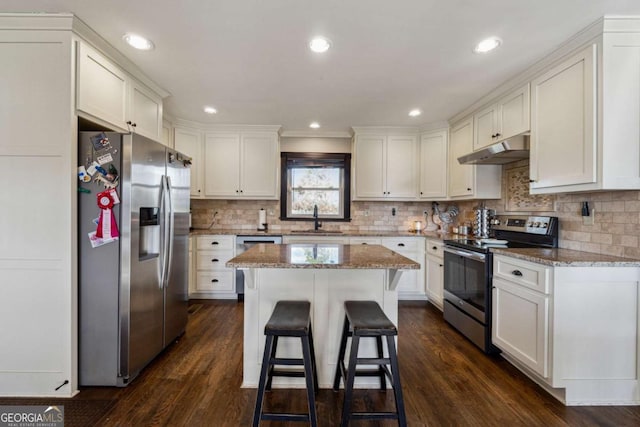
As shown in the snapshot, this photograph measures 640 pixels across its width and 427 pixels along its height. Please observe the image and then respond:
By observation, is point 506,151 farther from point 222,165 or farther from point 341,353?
point 222,165

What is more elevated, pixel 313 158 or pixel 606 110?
pixel 313 158

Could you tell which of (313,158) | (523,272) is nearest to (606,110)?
(523,272)

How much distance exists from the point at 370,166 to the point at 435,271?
1709 millimetres

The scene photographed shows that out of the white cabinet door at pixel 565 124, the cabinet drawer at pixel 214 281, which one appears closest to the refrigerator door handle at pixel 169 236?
the cabinet drawer at pixel 214 281

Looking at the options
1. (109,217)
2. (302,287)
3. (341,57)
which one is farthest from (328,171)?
(109,217)

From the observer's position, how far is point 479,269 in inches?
94.9

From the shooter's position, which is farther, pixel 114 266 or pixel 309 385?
pixel 114 266

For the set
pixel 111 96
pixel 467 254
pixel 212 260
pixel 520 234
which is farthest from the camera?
pixel 212 260

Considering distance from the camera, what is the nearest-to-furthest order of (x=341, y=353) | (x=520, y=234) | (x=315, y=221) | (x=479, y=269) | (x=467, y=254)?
1. (x=341, y=353)
2. (x=479, y=269)
3. (x=467, y=254)
4. (x=520, y=234)
5. (x=315, y=221)

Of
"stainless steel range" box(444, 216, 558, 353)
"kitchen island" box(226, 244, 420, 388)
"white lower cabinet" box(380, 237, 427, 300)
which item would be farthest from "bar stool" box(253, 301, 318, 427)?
"white lower cabinet" box(380, 237, 427, 300)

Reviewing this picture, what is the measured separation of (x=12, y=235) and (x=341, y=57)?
2.60 m

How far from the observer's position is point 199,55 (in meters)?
2.14

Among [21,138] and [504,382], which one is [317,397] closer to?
[504,382]

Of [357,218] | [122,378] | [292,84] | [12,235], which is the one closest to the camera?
[12,235]
